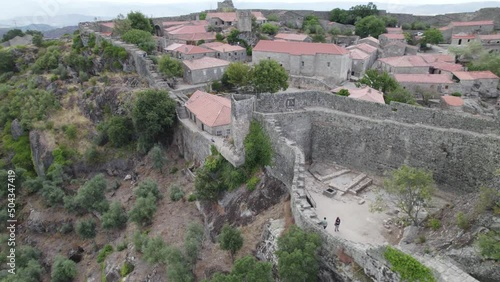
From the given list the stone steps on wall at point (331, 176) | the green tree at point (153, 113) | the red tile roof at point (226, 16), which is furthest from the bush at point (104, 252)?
the red tile roof at point (226, 16)

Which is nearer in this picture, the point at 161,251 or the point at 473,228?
the point at 473,228

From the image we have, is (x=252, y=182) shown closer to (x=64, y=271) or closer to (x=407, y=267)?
(x=407, y=267)

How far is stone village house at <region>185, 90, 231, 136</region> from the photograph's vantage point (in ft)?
103

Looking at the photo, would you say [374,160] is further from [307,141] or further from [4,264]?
[4,264]

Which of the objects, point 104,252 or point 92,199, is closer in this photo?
point 104,252

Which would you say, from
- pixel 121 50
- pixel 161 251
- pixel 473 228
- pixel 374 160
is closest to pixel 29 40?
pixel 121 50

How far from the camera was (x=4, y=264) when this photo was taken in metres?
31.9

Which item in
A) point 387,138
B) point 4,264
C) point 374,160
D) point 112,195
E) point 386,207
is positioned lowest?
point 4,264

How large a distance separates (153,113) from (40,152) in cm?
1848

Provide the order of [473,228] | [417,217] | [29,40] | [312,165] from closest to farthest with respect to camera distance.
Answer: [473,228] → [417,217] → [312,165] → [29,40]

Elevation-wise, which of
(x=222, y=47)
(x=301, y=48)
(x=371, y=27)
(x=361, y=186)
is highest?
(x=371, y=27)

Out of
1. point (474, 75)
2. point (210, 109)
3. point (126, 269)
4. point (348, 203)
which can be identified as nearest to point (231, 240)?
point (348, 203)

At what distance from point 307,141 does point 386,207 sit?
278 inches

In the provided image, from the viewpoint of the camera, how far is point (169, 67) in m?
43.8
